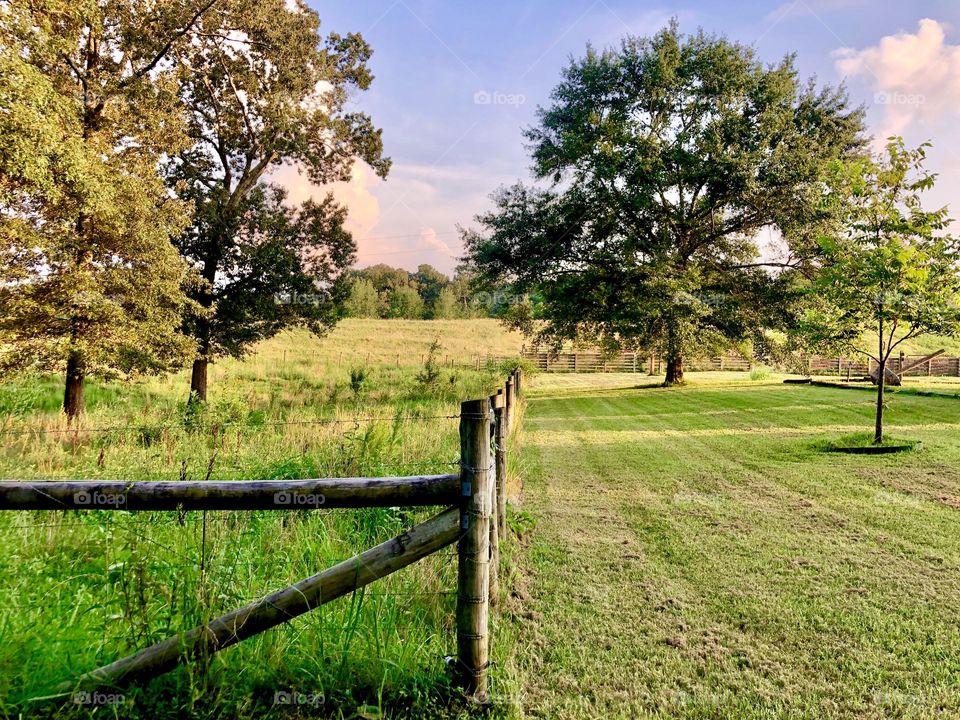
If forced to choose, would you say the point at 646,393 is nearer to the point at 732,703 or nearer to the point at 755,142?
the point at 755,142

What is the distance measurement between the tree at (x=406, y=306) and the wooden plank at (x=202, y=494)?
281 feet

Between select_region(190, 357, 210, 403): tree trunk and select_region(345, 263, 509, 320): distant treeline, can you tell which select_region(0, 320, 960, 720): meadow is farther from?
select_region(345, 263, 509, 320): distant treeline

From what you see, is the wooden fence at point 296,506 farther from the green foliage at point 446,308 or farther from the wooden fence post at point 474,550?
the green foliage at point 446,308

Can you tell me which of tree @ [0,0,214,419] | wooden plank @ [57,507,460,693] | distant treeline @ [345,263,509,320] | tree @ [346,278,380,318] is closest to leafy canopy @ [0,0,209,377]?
tree @ [0,0,214,419]

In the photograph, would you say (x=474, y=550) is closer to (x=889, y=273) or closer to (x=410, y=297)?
(x=889, y=273)

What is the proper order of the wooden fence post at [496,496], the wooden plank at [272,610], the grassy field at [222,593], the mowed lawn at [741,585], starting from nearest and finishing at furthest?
the wooden plank at [272,610] < the grassy field at [222,593] < the mowed lawn at [741,585] < the wooden fence post at [496,496]

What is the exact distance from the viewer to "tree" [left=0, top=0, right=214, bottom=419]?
1035 cm

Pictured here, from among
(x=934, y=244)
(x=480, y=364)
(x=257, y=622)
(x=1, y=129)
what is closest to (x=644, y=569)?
(x=257, y=622)

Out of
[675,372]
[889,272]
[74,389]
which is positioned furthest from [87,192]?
[675,372]

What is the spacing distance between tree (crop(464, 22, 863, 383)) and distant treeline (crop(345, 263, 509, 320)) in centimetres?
4316

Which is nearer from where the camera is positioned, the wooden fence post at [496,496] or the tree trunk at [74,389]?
the wooden fence post at [496,496]

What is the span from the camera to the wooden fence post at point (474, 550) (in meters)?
2.72

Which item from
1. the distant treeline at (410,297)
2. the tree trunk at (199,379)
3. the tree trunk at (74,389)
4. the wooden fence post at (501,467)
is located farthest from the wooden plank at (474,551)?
the distant treeline at (410,297)

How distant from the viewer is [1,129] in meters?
9.38
